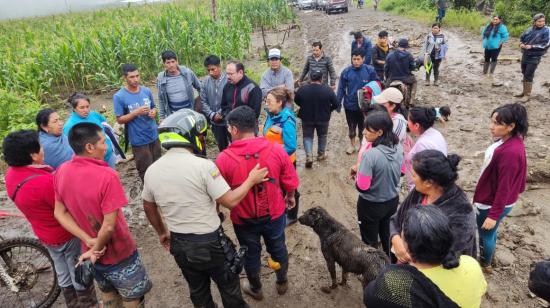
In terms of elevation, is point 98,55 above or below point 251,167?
above

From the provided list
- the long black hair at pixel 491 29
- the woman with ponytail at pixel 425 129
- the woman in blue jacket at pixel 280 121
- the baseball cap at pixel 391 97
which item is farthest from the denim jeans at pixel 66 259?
the long black hair at pixel 491 29

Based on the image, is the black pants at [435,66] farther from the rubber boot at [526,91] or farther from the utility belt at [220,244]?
the utility belt at [220,244]

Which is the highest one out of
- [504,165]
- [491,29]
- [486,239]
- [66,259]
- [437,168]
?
[491,29]

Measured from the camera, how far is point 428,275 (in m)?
1.71

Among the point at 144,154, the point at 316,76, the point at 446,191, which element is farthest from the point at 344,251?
the point at 144,154

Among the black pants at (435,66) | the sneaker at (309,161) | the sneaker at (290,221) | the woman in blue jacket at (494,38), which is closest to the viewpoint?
the sneaker at (290,221)

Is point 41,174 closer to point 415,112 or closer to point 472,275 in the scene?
point 472,275

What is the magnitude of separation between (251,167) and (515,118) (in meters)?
2.30

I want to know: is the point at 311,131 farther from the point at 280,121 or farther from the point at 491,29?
the point at 491,29

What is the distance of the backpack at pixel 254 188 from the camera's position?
116 inches

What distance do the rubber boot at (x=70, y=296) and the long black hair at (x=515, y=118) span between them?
4290 millimetres

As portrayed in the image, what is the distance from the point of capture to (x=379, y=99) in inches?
176

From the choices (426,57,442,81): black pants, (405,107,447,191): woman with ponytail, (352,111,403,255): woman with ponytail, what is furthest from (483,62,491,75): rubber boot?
(352,111,403,255): woman with ponytail

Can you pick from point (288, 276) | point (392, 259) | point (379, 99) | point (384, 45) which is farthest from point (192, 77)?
point (384, 45)
